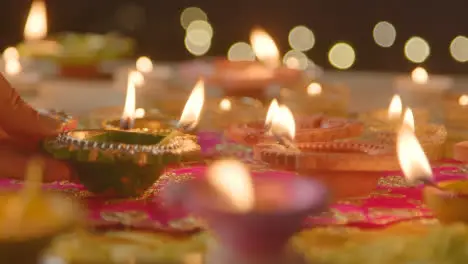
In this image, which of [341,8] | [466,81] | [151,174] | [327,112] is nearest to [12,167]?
[151,174]

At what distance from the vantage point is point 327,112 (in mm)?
1906

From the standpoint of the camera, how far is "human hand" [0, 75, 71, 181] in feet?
3.77

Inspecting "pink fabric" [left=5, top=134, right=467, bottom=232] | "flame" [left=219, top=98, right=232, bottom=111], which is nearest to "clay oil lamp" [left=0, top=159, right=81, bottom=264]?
"pink fabric" [left=5, top=134, right=467, bottom=232]

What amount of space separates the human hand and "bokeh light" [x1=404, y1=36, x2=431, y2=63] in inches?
113

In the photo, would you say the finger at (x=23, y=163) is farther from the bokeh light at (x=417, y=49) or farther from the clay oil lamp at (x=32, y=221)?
the bokeh light at (x=417, y=49)

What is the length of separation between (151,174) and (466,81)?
2295 mm

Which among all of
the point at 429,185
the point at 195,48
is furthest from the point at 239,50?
the point at 429,185

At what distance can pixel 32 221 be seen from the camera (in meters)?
0.70

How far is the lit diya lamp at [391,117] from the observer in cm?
151

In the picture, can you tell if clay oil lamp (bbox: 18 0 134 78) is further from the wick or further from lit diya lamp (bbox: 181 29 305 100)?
the wick

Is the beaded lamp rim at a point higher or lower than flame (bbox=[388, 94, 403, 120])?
lower

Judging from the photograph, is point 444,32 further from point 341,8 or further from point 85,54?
point 85,54

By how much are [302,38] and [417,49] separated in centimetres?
58

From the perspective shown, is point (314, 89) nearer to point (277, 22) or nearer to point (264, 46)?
point (264, 46)
